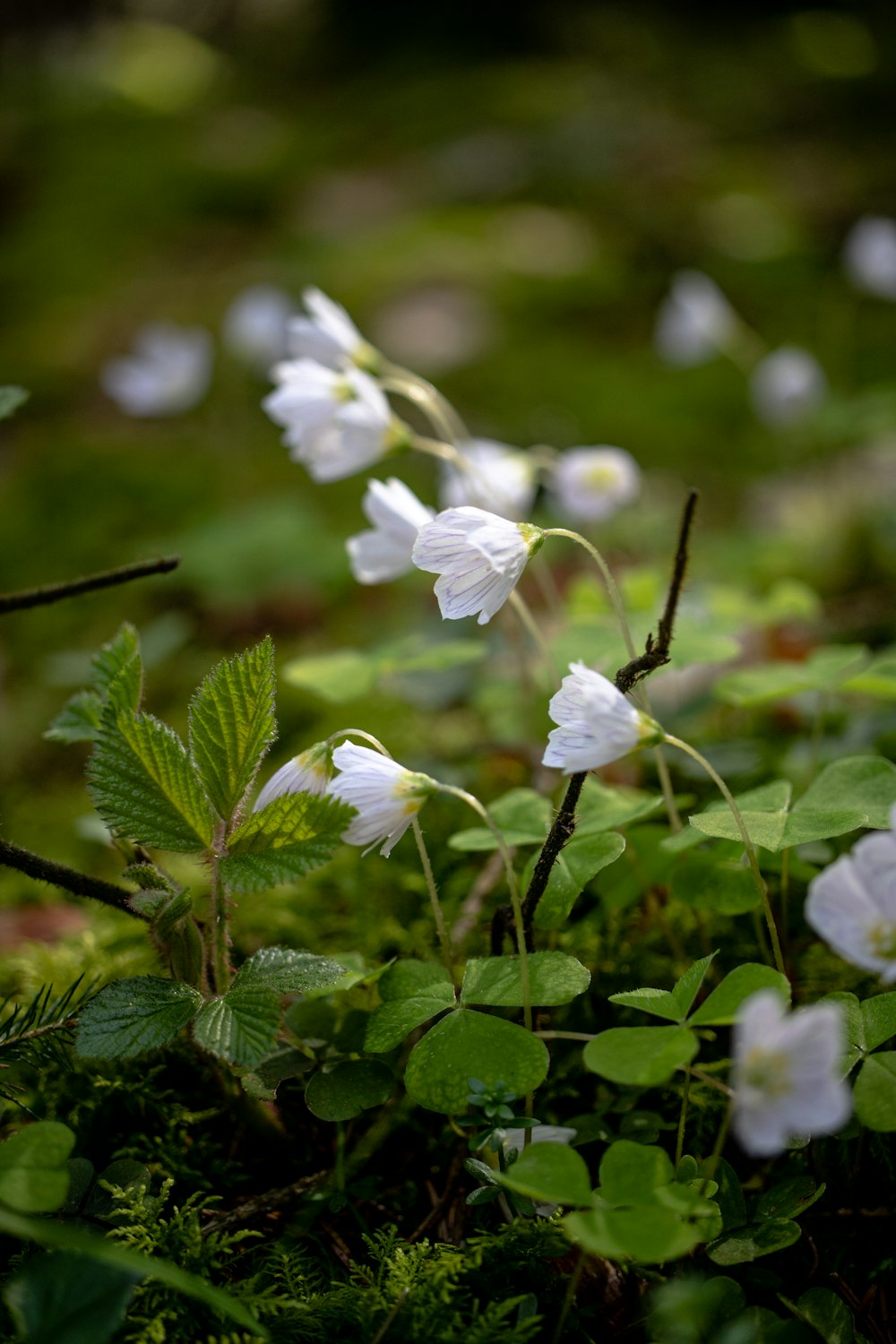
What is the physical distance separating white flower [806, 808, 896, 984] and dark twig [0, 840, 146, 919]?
27.7 inches

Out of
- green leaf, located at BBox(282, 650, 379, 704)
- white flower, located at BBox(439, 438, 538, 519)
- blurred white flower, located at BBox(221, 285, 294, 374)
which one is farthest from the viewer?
blurred white flower, located at BBox(221, 285, 294, 374)

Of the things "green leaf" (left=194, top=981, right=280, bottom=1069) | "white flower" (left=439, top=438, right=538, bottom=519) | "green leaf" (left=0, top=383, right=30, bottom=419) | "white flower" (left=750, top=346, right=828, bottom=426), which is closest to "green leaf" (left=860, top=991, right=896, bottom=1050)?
"green leaf" (left=194, top=981, right=280, bottom=1069)

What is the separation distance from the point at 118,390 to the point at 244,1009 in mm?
2602

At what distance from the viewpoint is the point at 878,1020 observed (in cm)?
106

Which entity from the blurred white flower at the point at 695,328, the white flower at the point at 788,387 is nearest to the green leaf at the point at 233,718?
the white flower at the point at 788,387

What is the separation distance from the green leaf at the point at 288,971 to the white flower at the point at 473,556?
420 millimetres

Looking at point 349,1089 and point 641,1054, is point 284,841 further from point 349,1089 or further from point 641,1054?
point 641,1054

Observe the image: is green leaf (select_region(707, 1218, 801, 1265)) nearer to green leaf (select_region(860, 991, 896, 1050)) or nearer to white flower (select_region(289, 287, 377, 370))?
green leaf (select_region(860, 991, 896, 1050))

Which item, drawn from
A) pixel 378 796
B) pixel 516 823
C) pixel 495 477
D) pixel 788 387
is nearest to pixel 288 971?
pixel 378 796

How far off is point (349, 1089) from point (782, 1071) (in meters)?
0.53

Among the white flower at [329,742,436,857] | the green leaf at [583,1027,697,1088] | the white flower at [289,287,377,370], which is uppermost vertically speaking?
the white flower at [289,287,377,370]

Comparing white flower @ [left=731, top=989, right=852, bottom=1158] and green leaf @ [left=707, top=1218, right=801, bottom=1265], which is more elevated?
white flower @ [left=731, top=989, right=852, bottom=1158]

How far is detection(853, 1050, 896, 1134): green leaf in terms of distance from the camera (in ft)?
3.19

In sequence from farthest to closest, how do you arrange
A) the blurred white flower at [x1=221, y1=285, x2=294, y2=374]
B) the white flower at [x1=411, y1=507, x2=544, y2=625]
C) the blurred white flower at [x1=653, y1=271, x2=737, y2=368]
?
1. the blurred white flower at [x1=221, y1=285, x2=294, y2=374]
2. the blurred white flower at [x1=653, y1=271, x2=737, y2=368]
3. the white flower at [x1=411, y1=507, x2=544, y2=625]
